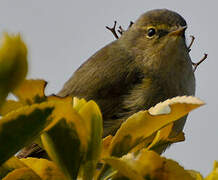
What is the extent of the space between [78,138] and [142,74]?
296 centimetres

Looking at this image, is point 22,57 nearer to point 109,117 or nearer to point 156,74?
point 109,117

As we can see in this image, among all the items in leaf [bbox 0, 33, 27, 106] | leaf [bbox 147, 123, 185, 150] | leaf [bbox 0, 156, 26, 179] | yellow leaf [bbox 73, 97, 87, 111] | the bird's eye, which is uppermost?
leaf [bbox 0, 33, 27, 106]

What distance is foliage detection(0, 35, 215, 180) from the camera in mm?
699

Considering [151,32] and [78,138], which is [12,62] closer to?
[78,138]

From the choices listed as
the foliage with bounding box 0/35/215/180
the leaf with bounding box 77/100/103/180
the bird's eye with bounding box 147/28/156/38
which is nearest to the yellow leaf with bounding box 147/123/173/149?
the foliage with bounding box 0/35/215/180

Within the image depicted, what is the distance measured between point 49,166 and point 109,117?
103 inches

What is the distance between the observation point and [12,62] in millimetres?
515

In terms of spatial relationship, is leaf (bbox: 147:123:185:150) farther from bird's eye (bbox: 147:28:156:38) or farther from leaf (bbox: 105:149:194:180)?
bird's eye (bbox: 147:28:156:38)

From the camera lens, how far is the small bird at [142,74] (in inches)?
139

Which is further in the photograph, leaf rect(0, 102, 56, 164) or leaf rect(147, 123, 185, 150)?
leaf rect(147, 123, 185, 150)

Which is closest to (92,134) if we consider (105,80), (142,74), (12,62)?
(12,62)

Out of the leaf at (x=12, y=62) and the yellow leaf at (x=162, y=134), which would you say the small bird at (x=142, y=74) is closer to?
the yellow leaf at (x=162, y=134)

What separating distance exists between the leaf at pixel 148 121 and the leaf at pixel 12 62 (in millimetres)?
320

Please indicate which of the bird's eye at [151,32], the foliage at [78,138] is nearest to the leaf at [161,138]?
the foliage at [78,138]
